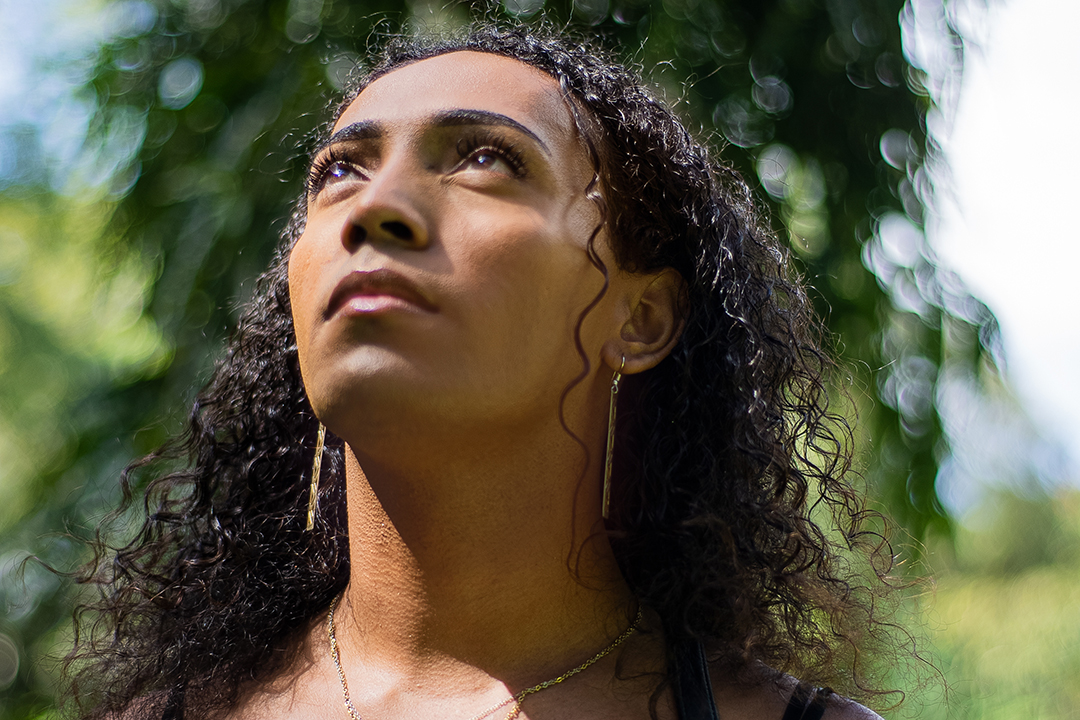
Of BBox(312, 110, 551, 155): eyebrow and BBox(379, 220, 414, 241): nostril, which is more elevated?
BBox(312, 110, 551, 155): eyebrow

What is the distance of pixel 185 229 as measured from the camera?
3.19m

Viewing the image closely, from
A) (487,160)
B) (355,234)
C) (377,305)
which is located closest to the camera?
(377,305)

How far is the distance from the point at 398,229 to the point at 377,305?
0.17m

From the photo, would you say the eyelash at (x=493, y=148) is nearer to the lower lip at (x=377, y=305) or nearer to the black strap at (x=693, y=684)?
the lower lip at (x=377, y=305)

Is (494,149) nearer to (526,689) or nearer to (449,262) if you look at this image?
(449,262)

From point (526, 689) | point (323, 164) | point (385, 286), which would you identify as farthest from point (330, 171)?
point (526, 689)

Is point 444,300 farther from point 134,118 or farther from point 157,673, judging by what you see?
point 134,118

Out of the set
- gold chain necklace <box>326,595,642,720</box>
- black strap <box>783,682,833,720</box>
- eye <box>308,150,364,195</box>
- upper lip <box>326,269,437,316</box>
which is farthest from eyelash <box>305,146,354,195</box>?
black strap <box>783,682,833,720</box>

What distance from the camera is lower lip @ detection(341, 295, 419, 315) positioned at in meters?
1.78

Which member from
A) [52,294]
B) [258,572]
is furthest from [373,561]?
[52,294]

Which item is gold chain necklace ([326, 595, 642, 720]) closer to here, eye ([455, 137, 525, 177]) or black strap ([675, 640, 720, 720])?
black strap ([675, 640, 720, 720])

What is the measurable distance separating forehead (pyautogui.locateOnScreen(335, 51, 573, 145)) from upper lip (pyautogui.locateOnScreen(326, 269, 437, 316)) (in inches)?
16.1

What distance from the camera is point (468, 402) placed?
1.80 m

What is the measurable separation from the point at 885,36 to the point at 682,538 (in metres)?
1.88
